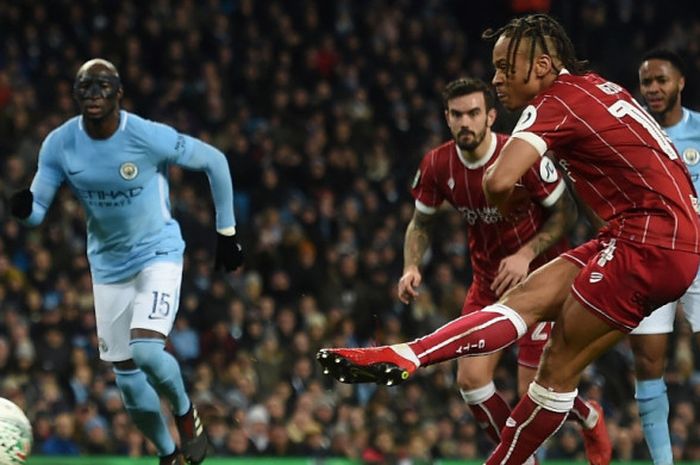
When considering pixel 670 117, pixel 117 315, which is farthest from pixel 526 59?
pixel 117 315

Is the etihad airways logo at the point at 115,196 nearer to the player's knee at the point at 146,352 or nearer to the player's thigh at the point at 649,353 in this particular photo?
the player's knee at the point at 146,352

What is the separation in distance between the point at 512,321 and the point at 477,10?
15.0 metres

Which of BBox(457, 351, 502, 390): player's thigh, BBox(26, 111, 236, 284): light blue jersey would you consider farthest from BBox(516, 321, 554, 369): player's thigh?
BBox(26, 111, 236, 284): light blue jersey

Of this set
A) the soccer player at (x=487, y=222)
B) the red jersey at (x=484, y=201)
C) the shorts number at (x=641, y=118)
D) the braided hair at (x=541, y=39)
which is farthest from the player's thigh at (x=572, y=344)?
the red jersey at (x=484, y=201)

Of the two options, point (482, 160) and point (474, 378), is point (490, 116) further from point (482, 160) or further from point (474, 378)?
point (474, 378)

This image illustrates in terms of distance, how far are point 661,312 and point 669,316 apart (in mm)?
78

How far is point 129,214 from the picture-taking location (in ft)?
28.2

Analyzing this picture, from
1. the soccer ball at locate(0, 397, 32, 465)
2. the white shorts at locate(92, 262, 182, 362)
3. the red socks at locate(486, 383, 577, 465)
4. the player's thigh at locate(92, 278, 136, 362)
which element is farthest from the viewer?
the player's thigh at locate(92, 278, 136, 362)

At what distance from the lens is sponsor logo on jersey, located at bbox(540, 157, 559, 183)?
8172mm

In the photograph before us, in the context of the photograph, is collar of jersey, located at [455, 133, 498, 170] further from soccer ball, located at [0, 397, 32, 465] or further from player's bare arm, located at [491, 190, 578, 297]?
soccer ball, located at [0, 397, 32, 465]

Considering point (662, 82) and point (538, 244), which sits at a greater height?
point (662, 82)

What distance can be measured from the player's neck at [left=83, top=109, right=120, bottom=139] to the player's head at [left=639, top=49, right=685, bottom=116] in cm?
316

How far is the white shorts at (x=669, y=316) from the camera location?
819cm

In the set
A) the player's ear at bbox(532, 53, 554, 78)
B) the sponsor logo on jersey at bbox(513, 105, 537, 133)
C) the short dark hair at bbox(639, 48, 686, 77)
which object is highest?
the player's ear at bbox(532, 53, 554, 78)
